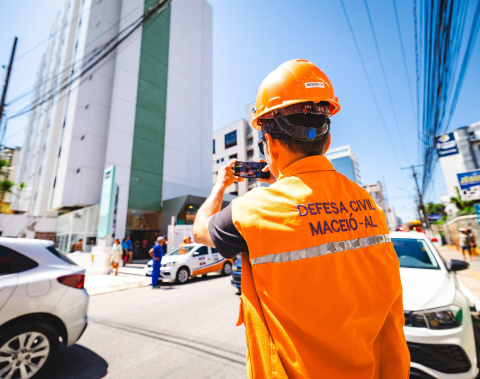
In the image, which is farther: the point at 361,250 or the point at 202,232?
the point at 202,232

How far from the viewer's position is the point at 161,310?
5.84m

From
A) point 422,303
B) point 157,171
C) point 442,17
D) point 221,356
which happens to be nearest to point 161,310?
point 221,356

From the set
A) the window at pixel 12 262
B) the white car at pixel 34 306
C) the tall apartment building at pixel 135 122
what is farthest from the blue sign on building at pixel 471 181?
the tall apartment building at pixel 135 122

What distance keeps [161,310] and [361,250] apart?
609cm

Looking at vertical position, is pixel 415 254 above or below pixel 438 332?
above

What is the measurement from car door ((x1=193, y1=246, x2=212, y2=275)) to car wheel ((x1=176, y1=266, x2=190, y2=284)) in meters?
0.40

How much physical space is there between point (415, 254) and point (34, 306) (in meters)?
5.27

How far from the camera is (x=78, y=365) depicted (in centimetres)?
323

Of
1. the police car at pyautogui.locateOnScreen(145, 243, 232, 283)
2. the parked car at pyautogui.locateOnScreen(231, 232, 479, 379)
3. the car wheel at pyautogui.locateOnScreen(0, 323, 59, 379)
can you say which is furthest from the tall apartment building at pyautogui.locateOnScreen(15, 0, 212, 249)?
the parked car at pyautogui.locateOnScreen(231, 232, 479, 379)

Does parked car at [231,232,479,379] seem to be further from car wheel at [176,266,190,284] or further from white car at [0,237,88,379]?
car wheel at [176,266,190,284]

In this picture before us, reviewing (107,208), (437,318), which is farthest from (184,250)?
(437,318)

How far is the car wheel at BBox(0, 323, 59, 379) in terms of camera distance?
2.66 m

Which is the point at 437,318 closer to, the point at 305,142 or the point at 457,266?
the point at 457,266

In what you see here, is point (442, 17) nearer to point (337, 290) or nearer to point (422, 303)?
point (422, 303)
